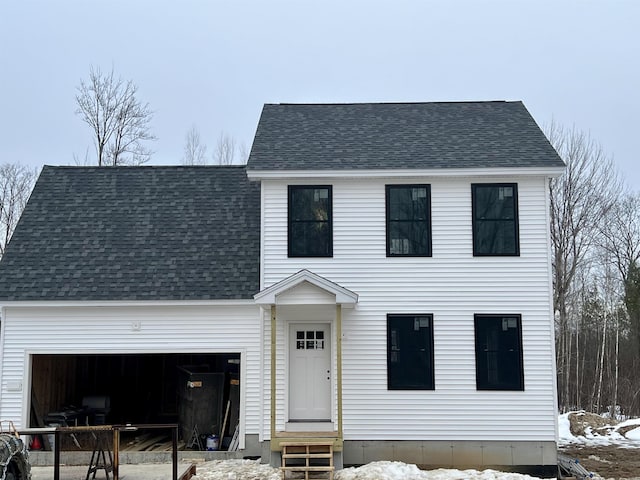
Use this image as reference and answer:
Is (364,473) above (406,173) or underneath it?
underneath

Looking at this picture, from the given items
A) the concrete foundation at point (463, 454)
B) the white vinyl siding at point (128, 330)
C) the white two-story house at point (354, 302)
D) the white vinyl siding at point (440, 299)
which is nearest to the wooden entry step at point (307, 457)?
the white two-story house at point (354, 302)

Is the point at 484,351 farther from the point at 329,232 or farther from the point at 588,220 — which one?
the point at 588,220

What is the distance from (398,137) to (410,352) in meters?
4.56

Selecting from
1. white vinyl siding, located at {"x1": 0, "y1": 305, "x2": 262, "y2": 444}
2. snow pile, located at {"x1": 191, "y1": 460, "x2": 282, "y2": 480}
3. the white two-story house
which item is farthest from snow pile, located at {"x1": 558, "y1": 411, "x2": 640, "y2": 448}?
white vinyl siding, located at {"x1": 0, "y1": 305, "x2": 262, "y2": 444}

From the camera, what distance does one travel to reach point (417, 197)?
12.4 m

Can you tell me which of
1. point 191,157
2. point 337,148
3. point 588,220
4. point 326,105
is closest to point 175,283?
point 337,148

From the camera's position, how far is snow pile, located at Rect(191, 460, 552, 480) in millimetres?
10727

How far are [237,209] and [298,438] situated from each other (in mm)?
5262

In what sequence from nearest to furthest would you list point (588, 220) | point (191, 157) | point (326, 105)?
point (326, 105)
point (588, 220)
point (191, 157)

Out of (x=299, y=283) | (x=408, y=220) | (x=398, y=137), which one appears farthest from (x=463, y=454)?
(x=398, y=137)

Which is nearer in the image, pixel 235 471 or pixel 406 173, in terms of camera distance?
pixel 235 471

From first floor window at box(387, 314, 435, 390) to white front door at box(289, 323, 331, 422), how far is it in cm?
121

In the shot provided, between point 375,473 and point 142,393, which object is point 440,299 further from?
point 142,393

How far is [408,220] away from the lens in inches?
484
